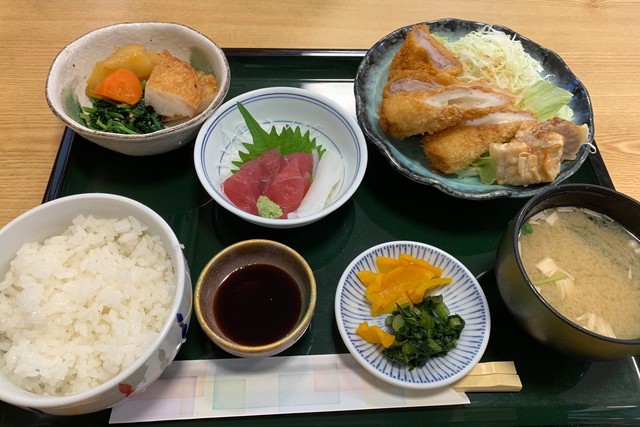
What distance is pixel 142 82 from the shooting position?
2.02 metres

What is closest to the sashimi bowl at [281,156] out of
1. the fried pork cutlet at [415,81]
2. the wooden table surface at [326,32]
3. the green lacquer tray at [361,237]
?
the green lacquer tray at [361,237]

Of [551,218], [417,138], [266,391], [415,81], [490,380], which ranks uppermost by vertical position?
[415,81]

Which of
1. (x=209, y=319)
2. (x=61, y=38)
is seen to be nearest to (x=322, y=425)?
(x=209, y=319)

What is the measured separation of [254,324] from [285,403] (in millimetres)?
262

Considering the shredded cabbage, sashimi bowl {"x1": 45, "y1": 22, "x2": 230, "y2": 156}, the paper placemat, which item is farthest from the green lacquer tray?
the shredded cabbage

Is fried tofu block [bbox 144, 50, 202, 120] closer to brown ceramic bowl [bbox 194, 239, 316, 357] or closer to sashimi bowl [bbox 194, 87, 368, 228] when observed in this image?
sashimi bowl [bbox 194, 87, 368, 228]

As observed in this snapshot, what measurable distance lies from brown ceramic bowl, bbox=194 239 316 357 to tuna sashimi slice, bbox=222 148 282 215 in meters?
0.24

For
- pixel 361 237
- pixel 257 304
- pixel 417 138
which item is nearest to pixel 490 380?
pixel 361 237

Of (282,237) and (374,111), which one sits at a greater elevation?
(374,111)

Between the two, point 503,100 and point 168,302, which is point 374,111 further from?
point 168,302

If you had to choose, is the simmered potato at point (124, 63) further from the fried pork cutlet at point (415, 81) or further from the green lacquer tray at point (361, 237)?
the fried pork cutlet at point (415, 81)

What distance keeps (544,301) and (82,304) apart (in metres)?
1.34

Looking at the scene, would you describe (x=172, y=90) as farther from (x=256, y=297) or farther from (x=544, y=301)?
(x=544, y=301)

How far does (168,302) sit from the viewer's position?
1.36 meters
